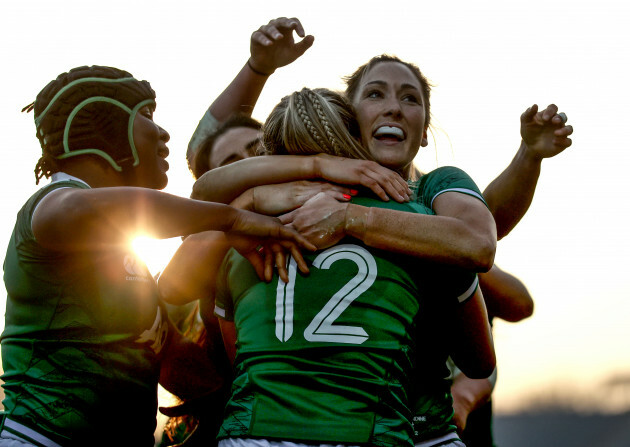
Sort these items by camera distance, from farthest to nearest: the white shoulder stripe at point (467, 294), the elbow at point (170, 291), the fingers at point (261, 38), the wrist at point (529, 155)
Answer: the fingers at point (261, 38) → the wrist at point (529, 155) → the elbow at point (170, 291) → the white shoulder stripe at point (467, 294)

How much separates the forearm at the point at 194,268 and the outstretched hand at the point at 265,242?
0.42 ft

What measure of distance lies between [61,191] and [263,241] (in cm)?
81

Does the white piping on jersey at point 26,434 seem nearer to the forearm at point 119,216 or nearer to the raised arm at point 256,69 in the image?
the forearm at point 119,216

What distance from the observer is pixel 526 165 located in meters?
3.68

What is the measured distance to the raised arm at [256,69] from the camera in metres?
3.71

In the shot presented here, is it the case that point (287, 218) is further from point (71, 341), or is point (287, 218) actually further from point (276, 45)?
point (276, 45)

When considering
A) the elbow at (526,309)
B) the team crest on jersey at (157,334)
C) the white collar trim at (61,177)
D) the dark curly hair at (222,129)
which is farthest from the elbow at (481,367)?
the dark curly hair at (222,129)

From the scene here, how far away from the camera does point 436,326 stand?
104 inches


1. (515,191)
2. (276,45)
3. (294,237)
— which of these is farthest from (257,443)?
(276,45)

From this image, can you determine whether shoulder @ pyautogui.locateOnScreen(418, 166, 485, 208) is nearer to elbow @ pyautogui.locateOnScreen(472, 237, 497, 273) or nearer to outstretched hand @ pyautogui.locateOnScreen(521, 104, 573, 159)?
elbow @ pyautogui.locateOnScreen(472, 237, 497, 273)

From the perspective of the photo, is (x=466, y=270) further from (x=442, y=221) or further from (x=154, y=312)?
(x=154, y=312)

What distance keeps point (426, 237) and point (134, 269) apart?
1.32m

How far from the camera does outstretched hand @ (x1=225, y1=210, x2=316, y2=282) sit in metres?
2.31

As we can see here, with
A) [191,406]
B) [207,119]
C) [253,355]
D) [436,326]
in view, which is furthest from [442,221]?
[207,119]
